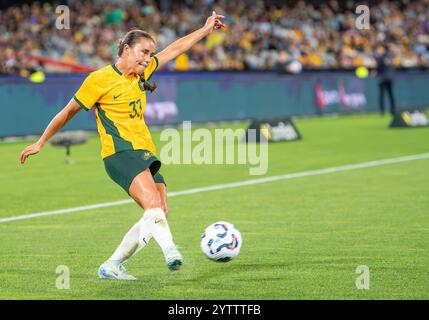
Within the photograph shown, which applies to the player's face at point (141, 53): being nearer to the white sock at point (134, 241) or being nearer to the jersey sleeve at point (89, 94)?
the jersey sleeve at point (89, 94)

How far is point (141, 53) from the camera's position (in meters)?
8.27

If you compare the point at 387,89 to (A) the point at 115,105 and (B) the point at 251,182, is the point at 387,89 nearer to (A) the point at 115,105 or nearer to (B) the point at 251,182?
(B) the point at 251,182

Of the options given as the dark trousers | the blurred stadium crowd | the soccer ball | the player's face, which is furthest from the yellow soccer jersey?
the dark trousers

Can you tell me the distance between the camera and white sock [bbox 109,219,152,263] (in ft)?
27.1

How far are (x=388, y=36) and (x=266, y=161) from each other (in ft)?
90.3

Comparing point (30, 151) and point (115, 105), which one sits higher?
point (115, 105)

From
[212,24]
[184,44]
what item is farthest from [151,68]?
[212,24]

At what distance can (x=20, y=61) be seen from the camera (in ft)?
88.7

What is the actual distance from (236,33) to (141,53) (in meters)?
29.5

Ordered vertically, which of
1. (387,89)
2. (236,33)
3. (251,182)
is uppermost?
(236,33)

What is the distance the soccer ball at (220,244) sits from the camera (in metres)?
8.70

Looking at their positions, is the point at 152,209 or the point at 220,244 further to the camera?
the point at 220,244

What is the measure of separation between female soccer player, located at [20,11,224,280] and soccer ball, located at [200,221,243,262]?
0.50 m

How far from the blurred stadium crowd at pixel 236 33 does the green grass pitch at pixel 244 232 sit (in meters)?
9.82
